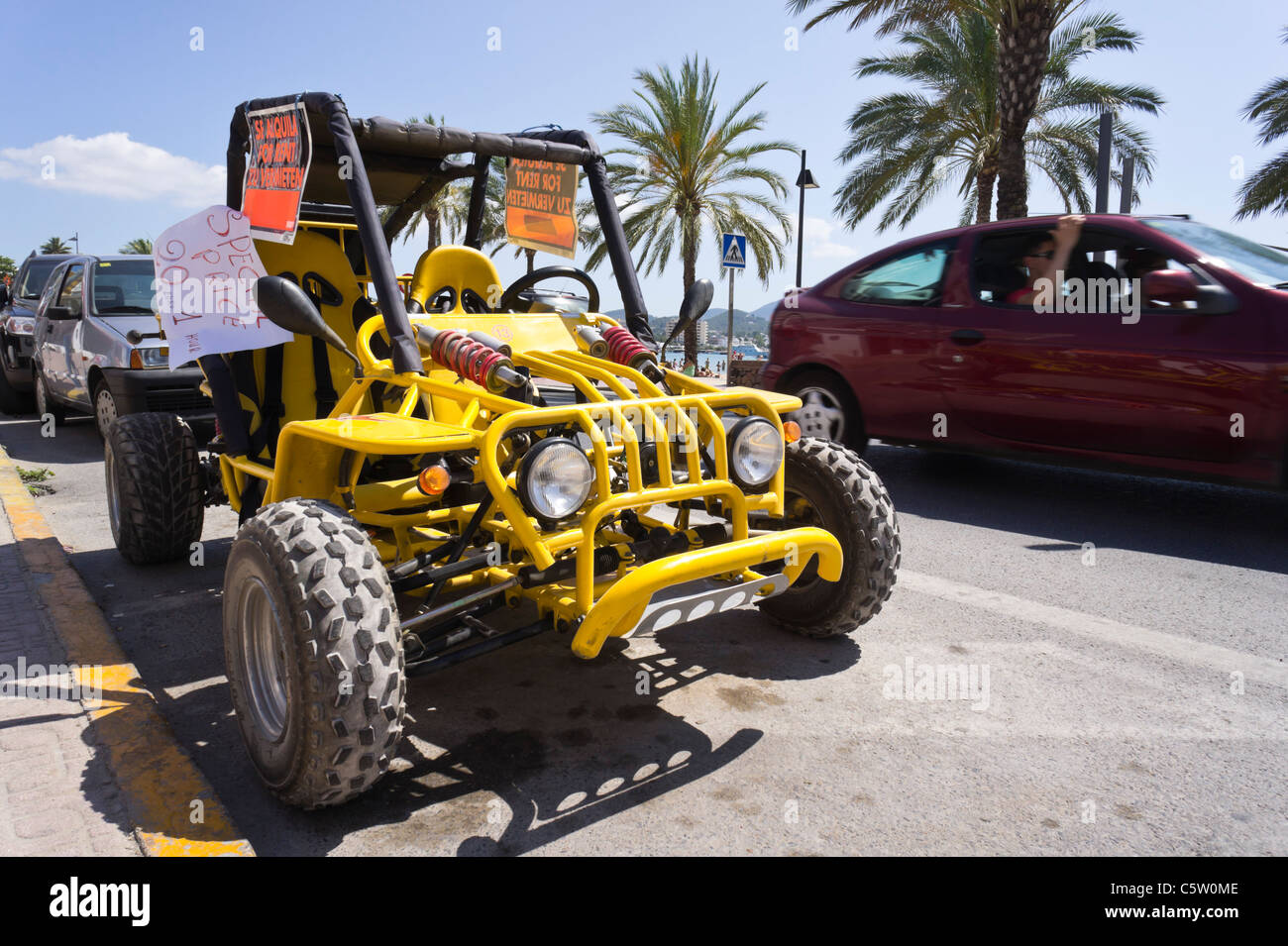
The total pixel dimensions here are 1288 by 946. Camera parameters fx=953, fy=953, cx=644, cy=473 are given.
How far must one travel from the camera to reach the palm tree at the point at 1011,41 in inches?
510

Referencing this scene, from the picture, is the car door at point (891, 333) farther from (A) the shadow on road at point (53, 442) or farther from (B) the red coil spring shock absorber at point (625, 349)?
(A) the shadow on road at point (53, 442)

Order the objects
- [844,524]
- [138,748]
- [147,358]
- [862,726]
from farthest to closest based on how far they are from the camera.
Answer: [147,358] < [844,524] < [862,726] < [138,748]

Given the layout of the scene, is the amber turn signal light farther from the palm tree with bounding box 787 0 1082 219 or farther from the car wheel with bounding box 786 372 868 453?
the palm tree with bounding box 787 0 1082 219

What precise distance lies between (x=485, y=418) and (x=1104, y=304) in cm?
437

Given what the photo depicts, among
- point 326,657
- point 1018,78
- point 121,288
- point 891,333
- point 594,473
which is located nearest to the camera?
point 326,657

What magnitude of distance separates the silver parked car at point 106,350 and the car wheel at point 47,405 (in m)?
0.01

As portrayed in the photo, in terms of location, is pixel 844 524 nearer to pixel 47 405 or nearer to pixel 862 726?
pixel 862 726

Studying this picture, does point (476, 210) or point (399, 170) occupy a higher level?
point (399, 170)

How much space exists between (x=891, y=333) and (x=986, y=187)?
14.8 metres

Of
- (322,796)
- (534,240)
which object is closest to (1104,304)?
(534,240)

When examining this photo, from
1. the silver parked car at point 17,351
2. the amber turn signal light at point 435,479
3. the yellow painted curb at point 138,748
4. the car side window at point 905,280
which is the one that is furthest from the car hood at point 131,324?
the amber turn signal light at point 435,479

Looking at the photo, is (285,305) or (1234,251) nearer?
(285,305)

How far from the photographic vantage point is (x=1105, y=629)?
4.02 metres

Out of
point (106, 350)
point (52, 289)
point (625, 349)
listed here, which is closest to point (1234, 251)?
point (625, 349)
